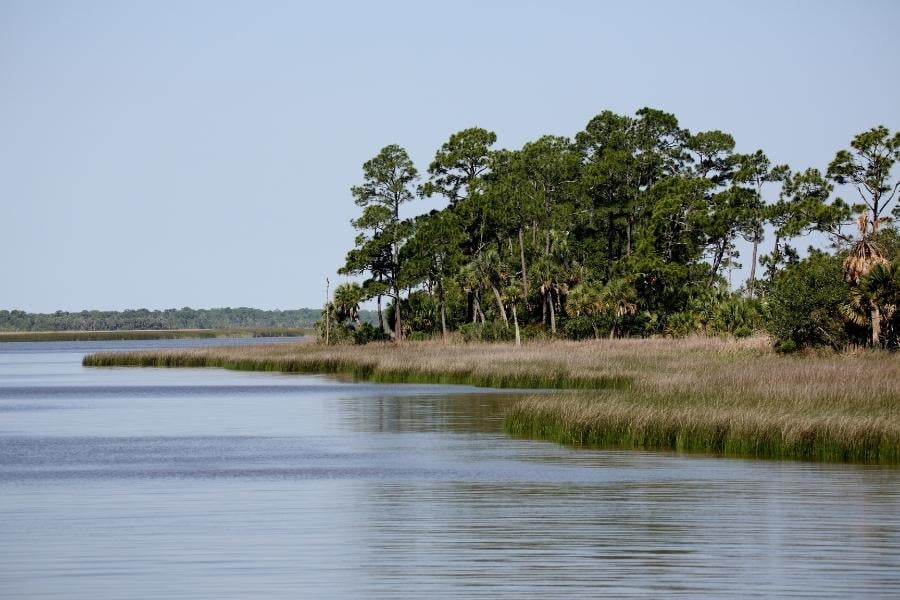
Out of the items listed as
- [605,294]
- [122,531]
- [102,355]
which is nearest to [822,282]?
[605,294]

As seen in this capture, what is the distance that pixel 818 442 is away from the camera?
28750 mm

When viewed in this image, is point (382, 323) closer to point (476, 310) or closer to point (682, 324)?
point (476, 310)

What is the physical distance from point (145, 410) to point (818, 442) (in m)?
30.4

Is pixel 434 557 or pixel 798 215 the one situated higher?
pixel 798 215

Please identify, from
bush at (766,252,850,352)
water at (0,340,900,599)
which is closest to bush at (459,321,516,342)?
bush at (766,252,850,352)

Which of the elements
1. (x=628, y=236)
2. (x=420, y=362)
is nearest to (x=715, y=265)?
(x=628, y=236)

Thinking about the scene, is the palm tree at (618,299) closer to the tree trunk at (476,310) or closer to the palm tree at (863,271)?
the tree trunk at (476,310)

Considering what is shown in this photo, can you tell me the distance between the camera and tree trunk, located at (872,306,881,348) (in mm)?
54125

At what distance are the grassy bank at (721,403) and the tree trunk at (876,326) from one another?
7.54ft

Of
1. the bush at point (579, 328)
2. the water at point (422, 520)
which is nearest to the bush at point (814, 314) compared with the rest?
the water at point (422, 520)

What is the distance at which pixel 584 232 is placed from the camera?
358 feet

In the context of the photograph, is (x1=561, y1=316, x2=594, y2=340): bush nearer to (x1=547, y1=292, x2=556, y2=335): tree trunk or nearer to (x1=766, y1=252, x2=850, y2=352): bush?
Answer: (x1=547, y1=292, x2=556, y2=335): tree trunk

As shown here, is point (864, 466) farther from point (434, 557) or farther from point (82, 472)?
point (82, 472)

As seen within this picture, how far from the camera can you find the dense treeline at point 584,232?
90.1 m
